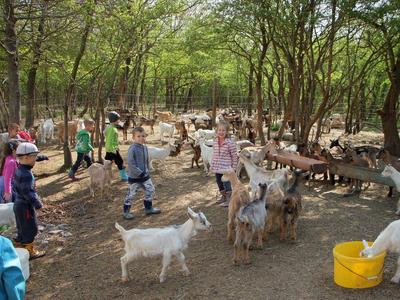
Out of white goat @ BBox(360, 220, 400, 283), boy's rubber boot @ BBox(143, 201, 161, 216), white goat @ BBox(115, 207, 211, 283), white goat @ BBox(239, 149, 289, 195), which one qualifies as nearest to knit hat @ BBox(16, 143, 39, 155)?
white goat @ BBox(115, 207, 211, 283)

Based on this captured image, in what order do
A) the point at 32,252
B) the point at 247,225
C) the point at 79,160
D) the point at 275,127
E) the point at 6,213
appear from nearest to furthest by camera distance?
1. the point at 247,225
2. the point at 32,252
3. the point at 6,213
4. the point at 79,160
5. the point at 275,127

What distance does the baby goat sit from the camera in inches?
202

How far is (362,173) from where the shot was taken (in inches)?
323

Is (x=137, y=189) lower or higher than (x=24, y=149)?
lower

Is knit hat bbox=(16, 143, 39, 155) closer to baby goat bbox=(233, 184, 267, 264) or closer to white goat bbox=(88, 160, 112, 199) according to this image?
baby goat bbox=(233, 184, 267, 264)

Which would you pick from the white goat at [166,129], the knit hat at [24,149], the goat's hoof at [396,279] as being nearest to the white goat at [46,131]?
the white goat at [166,129]

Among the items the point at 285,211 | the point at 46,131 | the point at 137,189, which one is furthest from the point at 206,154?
the point at 46,131

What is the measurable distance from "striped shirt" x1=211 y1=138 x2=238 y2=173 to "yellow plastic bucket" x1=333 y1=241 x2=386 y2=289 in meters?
3.15

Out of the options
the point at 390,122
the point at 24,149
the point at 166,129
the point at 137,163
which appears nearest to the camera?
the point at 24,149

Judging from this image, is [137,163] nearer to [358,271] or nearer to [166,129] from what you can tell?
[358,271]

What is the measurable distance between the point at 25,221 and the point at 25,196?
39 centimetres

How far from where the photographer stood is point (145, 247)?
4848mm

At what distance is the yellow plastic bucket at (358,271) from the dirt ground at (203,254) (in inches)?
3.4

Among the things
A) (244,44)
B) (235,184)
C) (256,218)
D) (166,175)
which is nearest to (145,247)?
(256,218)
